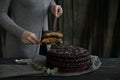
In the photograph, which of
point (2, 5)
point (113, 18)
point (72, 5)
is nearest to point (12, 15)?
point (2, 5)

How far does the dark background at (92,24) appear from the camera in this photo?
8.56ft

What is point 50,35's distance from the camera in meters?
1.49

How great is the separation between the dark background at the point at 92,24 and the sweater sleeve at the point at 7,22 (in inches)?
38.2

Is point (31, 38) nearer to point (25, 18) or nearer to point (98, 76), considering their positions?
point (25, 18)

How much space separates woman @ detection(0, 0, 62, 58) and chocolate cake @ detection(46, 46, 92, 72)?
0.76 ft

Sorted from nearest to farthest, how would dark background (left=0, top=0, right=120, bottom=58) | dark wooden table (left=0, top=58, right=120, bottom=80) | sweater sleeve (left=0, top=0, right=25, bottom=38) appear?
dark wooden table (left=0, top=58, right=120, bottom=80) → sweater sleeve (left=0, top=0, right=25, bottom=38) → dark background (left=0, top=0, right=120, bottom=58)

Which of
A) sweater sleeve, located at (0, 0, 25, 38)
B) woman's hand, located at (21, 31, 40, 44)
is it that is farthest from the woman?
woman's hand, located at (21, 31, 40, 44)

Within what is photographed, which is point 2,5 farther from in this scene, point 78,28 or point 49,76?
point 78,28

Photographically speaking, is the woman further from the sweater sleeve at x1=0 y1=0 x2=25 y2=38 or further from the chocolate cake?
the chocolate cake

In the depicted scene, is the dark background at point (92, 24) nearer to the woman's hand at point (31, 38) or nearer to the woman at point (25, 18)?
the woman at point (25, 18)

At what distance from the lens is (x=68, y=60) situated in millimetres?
1389

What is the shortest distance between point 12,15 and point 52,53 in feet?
1.41

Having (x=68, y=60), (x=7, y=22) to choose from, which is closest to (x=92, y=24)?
(x=7, y=22)

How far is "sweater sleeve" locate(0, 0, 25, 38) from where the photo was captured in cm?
156
